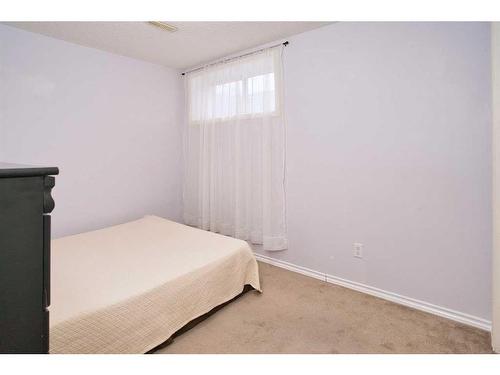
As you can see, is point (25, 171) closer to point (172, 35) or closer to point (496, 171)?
point (496, 171)

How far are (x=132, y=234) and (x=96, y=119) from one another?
1.34m

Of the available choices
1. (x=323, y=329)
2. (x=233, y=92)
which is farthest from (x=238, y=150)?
(x=323, y=329)

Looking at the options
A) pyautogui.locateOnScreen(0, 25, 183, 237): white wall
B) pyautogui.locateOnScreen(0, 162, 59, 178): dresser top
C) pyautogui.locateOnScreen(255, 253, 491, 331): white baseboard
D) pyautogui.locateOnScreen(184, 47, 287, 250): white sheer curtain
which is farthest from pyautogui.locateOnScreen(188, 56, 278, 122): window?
pyautogui.locateOnScreen(0, 162, 59, 178): dresser top

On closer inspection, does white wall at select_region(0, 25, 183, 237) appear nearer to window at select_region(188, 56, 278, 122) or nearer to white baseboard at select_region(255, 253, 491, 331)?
window at select_region(188, 56, 278, 122)

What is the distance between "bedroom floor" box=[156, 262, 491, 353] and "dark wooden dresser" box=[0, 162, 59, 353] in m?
1.04

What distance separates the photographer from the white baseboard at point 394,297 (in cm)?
185

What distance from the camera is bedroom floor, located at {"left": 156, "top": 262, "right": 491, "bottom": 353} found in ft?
5.41

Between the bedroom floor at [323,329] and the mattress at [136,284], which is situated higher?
the mattress at [136,284]

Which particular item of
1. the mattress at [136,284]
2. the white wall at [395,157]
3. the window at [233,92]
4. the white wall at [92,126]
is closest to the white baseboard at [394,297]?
the white wall at [395,157]

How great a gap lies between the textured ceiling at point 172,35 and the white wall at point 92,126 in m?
0.20

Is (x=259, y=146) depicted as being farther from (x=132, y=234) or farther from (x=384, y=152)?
(x=132, y=234)

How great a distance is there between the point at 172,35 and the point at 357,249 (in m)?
2.63

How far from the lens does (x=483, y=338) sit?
1718 mm

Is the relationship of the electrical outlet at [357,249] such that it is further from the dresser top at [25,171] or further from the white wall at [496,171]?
the dresser top at [25,171]
